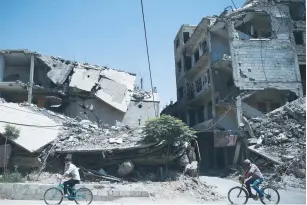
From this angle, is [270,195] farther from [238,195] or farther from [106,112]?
[106,112]

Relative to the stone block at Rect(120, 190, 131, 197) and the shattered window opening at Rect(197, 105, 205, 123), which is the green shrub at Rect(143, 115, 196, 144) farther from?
the shattered window opening at Rect(197, 105, 205, 123)

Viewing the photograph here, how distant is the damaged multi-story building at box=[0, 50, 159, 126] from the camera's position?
71.0 ft

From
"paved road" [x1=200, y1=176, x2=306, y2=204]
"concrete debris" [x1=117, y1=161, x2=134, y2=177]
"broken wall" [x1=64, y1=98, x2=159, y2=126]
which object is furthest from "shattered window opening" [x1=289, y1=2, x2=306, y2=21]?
"concrete debris" [x1=117, y1=161, x2=134, y2=177]

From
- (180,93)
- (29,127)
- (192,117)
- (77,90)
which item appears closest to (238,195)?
Result: (29,127)

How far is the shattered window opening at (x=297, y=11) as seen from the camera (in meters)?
23.6

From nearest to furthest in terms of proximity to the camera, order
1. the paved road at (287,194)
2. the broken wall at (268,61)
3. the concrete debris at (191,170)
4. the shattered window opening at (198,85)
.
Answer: the paved road at (287,194)
the concrete debris at (191,170)
the broken wall at (268,61)
the shattered window opening at (198,85)

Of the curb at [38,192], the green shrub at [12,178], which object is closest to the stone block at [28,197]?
the curb at [38,192]

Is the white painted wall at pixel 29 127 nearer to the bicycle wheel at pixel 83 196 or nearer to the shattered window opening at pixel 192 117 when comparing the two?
the bicycle wheel at pixel 83 196

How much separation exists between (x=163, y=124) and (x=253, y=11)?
14.2 meters

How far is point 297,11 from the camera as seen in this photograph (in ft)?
78.3

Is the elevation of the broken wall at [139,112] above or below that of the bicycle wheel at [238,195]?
above

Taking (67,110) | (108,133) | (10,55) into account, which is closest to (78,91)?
(67,110)

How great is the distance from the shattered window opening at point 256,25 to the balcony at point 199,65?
3.48 metres

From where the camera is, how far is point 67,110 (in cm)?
2220
